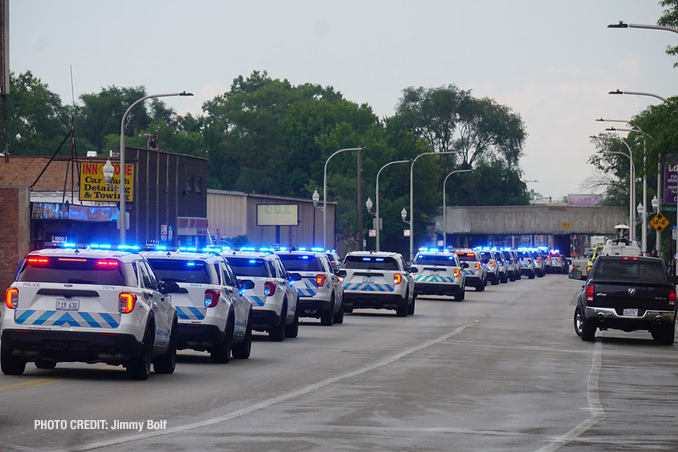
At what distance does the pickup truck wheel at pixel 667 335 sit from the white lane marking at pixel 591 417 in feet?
21.2

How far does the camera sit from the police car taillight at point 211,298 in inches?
811

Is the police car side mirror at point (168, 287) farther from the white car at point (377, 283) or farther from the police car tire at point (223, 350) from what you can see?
the white car at point (377, 283)

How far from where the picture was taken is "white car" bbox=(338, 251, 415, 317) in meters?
37.7

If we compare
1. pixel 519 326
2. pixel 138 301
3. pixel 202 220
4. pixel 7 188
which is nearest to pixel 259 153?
pixel 202 220

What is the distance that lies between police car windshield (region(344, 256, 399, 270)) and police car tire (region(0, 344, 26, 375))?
68.6 feet

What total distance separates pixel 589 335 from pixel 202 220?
178ft

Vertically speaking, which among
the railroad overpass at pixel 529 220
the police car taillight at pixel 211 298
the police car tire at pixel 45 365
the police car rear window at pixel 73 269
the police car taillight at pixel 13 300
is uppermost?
the railroad overpass at pixel 529 220

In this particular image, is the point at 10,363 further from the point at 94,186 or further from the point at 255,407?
the point at 94,186

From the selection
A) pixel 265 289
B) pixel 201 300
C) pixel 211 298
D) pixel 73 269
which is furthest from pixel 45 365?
pixel 265 289

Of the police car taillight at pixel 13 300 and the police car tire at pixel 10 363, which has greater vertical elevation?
the police car taillight at pixel 13 300

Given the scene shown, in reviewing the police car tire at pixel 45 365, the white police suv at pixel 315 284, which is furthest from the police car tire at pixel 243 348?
the white police suv at pixel 315 284

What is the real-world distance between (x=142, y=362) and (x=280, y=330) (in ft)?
30.2

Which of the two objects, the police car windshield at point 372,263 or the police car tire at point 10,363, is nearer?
the police car tire at point 10,363

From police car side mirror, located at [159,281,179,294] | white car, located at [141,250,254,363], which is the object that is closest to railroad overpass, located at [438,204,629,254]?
white car, located at [141,250,254,363]
